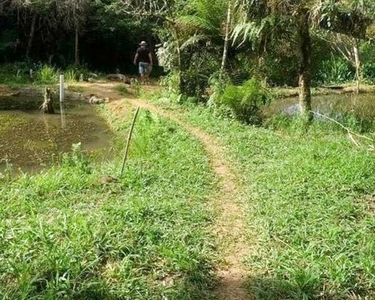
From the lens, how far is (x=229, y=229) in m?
4.86

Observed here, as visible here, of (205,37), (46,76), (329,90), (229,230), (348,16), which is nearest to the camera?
(229,230)

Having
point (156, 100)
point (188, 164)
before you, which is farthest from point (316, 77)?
point (188, 164)

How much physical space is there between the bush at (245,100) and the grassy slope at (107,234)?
11.9 feet

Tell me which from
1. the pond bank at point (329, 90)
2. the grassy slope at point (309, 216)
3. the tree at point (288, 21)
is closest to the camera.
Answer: the grassy slope at point (309, 216)

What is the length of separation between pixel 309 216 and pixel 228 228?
83cm

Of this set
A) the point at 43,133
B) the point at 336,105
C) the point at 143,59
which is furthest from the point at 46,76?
the point at 336,105

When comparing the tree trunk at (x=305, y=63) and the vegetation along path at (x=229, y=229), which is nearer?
the vegetation along path at (x=229, y=229)

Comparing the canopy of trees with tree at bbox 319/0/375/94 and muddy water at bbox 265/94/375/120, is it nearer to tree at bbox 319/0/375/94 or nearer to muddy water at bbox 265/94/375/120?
tree at bbox 319/0/375/94

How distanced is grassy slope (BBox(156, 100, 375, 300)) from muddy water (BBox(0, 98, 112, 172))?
10.9 feet

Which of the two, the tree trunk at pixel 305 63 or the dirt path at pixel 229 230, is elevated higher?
the tree trunk at pixel 305 63

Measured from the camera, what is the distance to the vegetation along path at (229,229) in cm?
393

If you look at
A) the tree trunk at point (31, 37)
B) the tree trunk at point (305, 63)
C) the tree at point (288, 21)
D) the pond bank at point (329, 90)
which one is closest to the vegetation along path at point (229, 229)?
the tree trunk at point (305, 63)

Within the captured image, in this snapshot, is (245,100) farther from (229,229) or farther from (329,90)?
(329,90)

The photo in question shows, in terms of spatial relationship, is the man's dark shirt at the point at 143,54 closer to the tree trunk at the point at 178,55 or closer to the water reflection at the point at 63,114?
the tree trunk at the point at 178,55
